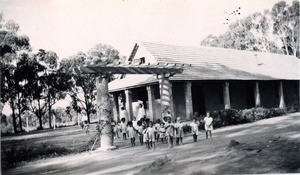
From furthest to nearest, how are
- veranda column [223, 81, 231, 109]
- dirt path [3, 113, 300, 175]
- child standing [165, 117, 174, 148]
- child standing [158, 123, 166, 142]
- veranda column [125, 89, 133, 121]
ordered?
veranda column [125, 89, 133, 121], veranda column [223, 81, 231, 109], child standing [158, 123, 166, 142], child standing [165, 117, 174, 148], dirt path [3, 113, 300, 175]

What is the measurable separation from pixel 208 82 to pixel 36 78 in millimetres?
8603

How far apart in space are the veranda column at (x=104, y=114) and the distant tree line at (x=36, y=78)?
29.1 inches

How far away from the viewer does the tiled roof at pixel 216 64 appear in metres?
15.7

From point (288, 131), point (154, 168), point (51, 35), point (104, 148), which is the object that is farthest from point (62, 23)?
point (288, 131)

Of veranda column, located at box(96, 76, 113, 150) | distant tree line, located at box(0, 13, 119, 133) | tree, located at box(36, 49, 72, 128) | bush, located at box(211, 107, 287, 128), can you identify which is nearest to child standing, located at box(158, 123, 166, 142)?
veranda column, located at box(96, 76, 113, 150)

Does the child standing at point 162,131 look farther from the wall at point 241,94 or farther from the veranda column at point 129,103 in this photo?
the wall at point 241,94

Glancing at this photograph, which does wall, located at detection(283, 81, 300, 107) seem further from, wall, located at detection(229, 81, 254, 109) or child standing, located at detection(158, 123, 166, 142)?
child standing, located at detection(158, 123, 166, 142)

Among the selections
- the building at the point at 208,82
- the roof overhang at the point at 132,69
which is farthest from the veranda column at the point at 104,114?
the building at the point at 208,82

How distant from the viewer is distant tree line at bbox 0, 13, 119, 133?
9.74m

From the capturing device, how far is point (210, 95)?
17.2 m

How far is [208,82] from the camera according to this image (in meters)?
16.9

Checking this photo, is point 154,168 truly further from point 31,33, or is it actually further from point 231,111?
point 231,111

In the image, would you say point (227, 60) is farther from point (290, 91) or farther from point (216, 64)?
point (290, 91)

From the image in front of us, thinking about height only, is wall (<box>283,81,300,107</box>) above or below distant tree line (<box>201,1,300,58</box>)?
below
